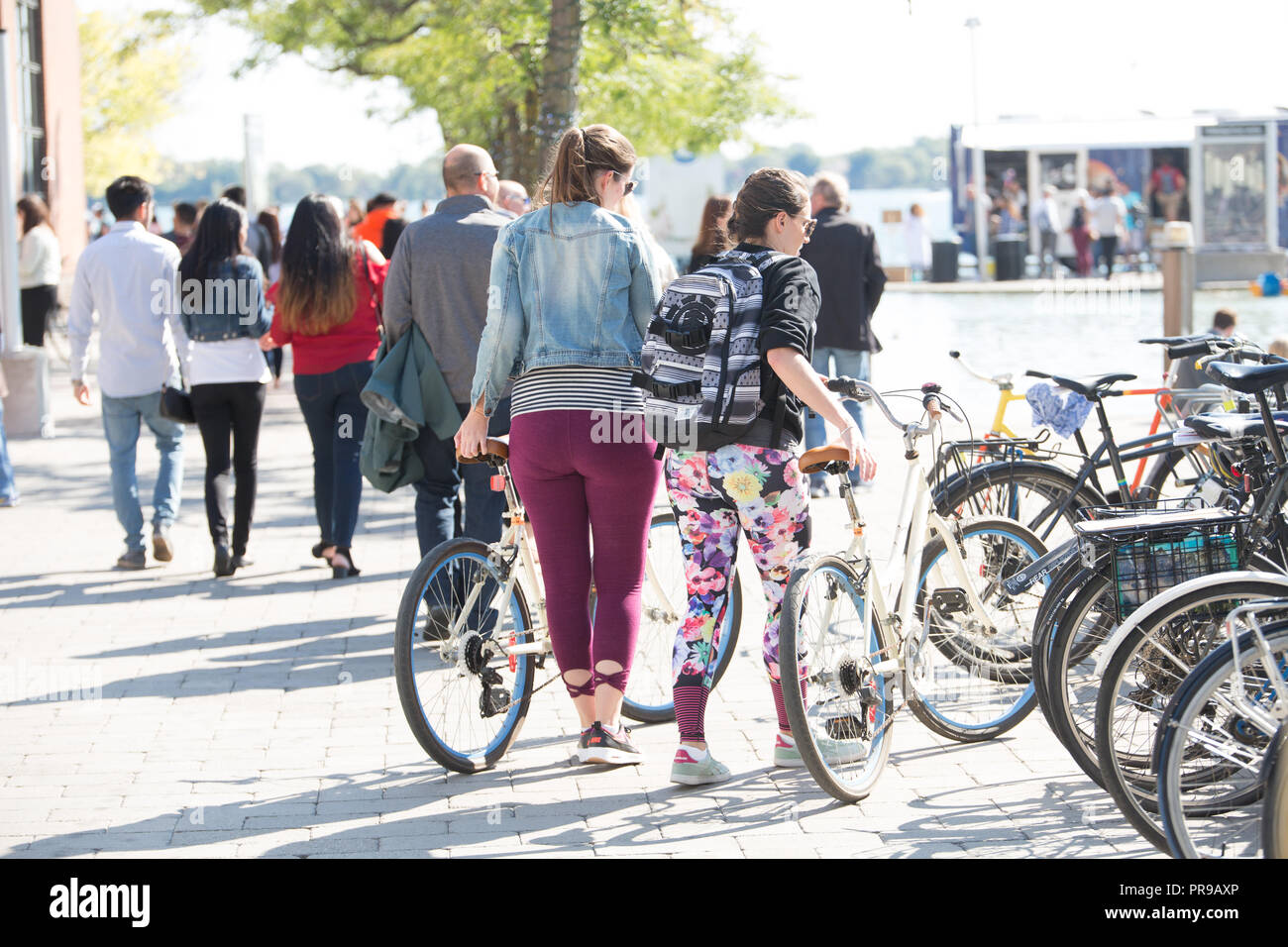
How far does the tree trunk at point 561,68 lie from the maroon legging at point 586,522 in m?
6.52

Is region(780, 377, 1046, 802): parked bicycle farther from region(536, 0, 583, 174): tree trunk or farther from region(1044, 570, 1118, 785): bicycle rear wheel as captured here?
region(536, 0, 583, 174): tree trunk

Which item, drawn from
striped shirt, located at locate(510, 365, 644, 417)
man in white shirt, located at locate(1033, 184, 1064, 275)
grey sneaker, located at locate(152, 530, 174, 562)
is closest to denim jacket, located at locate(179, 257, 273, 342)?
grey sneaker, located at locate(152, 530, 174, 562)

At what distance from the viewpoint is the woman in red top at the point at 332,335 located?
7664mm

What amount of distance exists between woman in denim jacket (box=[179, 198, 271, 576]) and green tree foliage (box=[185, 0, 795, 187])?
3.69 meters

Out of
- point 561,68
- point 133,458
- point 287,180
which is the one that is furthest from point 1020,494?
point 287,180

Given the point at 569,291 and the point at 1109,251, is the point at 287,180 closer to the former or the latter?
the point at 1109,251

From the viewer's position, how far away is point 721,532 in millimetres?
4812

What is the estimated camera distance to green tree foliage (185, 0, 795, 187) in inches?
449

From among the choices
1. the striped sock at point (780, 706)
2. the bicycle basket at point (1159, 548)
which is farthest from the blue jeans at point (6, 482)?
the bicycle basket at point (1159, 548)

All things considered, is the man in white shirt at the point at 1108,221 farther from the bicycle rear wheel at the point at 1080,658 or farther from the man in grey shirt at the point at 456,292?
the bicycle rear wheel at the point at 1080,658
